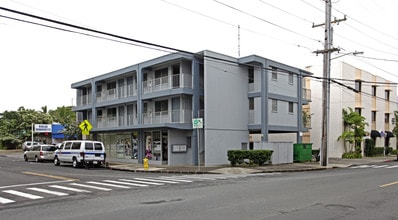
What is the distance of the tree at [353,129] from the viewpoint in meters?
42.2

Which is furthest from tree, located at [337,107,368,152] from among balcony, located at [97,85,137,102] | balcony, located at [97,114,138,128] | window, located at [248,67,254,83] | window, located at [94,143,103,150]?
window, located at [94,143,103,150]

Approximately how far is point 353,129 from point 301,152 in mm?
13938

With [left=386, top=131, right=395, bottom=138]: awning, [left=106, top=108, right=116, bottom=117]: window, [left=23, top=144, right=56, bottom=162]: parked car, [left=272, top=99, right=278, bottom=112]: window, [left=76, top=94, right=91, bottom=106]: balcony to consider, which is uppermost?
[left=76, top=94, right=91, bottom=106]: balcony

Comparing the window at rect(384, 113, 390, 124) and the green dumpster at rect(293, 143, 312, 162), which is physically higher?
the window at rect(384, 113, 390, 124)

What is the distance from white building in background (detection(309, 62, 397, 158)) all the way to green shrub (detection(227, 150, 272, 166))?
15651 millimetres

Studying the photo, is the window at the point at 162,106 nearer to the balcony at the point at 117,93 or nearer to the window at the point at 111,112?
the balcony at the point at 117,93

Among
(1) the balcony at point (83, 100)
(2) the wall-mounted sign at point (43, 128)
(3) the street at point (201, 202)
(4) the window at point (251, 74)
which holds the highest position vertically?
(4) the window at point (251, 74)

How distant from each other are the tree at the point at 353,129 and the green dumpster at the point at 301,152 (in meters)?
10.4

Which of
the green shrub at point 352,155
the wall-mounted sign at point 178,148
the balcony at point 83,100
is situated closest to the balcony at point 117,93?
the balcony at point 83,100

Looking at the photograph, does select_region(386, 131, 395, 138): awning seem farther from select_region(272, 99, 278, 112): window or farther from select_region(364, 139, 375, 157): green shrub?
select_region(272, 99, 278, 112): window

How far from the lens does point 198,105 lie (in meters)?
29.1

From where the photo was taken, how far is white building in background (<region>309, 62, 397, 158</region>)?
4294 cm

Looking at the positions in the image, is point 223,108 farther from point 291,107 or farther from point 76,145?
point 76,145

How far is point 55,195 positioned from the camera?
12.8 metres
